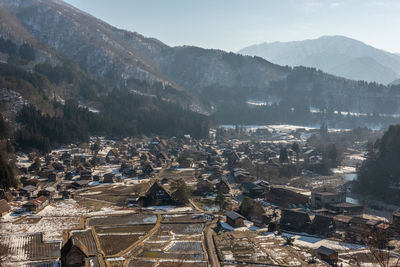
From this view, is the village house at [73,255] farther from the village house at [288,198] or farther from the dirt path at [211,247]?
the village house at [288,198]

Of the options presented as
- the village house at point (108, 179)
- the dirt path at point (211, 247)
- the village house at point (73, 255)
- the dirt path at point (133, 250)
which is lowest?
the village house at point (108, 179)

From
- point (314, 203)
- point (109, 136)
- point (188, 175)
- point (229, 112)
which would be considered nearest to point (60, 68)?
point (109, 136)

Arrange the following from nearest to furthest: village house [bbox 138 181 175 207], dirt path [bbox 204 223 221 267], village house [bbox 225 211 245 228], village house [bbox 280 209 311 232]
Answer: dirt path [bbox 204 223 221 267] → village house [bbox 225 211 245 228] → village house [bbox 280 209 311 232] → village house [bbox 138 181 175 207]

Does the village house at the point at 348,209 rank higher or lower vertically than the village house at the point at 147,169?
higher

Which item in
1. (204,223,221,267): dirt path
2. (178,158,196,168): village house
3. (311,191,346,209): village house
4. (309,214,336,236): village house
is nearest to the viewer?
(204,223,221,267): dirt path

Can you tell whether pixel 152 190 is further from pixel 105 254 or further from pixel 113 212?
pixel 105 254

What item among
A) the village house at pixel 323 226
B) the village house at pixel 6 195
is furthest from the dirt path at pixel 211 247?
the village house at pixel 6 195

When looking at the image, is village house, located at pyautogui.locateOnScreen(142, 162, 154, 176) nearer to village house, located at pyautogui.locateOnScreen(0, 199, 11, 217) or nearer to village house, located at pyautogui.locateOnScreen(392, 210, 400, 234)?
village house, located at pyautogui.locateOnScreen(0, 199, 11, 217)

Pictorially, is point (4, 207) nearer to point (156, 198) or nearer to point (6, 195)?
point (6, 195)

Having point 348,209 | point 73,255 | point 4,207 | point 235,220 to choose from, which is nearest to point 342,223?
point 348,209

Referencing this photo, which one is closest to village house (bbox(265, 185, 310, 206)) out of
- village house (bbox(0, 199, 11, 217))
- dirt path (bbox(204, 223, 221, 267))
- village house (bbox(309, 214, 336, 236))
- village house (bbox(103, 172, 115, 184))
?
village house (bbox(309, 214, 336, 236))

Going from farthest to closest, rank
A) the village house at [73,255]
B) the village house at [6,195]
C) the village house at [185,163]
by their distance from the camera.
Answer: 1. the village house at [185,163]
2. the village house at [6,195]
3. the village house at [73,255]
